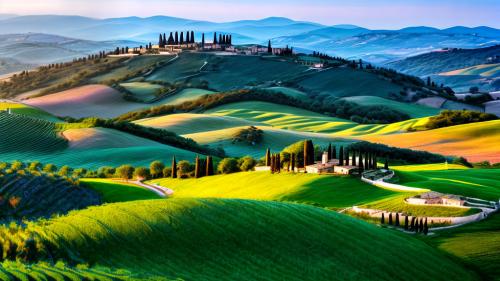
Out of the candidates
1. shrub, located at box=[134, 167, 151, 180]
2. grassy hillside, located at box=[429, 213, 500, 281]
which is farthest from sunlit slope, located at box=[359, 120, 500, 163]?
grassy hillside, located at box=[429, 213, 500, 281]

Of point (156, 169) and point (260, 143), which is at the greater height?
point (156, 169)

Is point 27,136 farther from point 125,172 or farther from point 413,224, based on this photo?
point 413,224

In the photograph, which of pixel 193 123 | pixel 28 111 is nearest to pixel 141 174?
pixel 193 123

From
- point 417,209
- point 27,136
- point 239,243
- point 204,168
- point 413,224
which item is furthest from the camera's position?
point 27,136

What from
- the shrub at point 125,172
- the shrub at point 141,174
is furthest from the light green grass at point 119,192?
the shrub at point 125,172

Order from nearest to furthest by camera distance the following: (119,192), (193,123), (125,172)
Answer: (119,192)
(125,172)
(193,123)

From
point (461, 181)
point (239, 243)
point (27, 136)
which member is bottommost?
point (27, 136)

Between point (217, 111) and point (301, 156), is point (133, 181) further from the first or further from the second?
point (217, 111)

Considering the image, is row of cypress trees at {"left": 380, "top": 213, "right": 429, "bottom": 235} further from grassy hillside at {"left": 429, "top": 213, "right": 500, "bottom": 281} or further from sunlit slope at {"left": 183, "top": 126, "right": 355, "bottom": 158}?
sunlit slope at {"left": 183, "top": 126, "right": 355, "bottom": 158}
